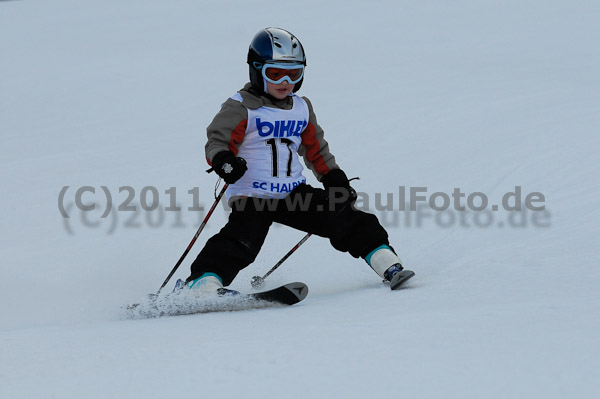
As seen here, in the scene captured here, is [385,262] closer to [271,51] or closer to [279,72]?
[279,72]

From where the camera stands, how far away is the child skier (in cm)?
371

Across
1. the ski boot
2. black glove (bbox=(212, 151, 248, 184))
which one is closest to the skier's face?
black glove (bbox=(212, 151, 248, 184))

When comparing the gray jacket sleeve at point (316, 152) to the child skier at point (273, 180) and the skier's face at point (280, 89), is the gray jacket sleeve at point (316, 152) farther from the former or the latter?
the skier's face at point (280, 89)

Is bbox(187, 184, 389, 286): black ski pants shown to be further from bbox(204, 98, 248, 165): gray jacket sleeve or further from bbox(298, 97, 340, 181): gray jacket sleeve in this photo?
bbox(204, 98, 248, 165): gray jacket sleeve

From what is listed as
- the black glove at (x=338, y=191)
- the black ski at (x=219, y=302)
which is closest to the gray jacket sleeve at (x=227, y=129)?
the black glove at (x=338, y=191)

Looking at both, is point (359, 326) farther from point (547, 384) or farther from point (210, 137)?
point (210, 137)

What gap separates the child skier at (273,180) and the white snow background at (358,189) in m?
0.33

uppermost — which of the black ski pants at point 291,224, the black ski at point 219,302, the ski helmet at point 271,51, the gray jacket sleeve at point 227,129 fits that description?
the ski helmet at point 271,51

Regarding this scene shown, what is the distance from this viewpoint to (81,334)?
2637 millimetres

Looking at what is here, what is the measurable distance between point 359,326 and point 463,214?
9.35 feet

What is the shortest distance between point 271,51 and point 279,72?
0.11 m

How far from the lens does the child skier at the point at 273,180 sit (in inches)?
146

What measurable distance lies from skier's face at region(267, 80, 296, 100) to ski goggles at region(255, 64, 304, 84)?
0.03 m

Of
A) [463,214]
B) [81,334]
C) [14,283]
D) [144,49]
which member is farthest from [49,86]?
[81,334]
